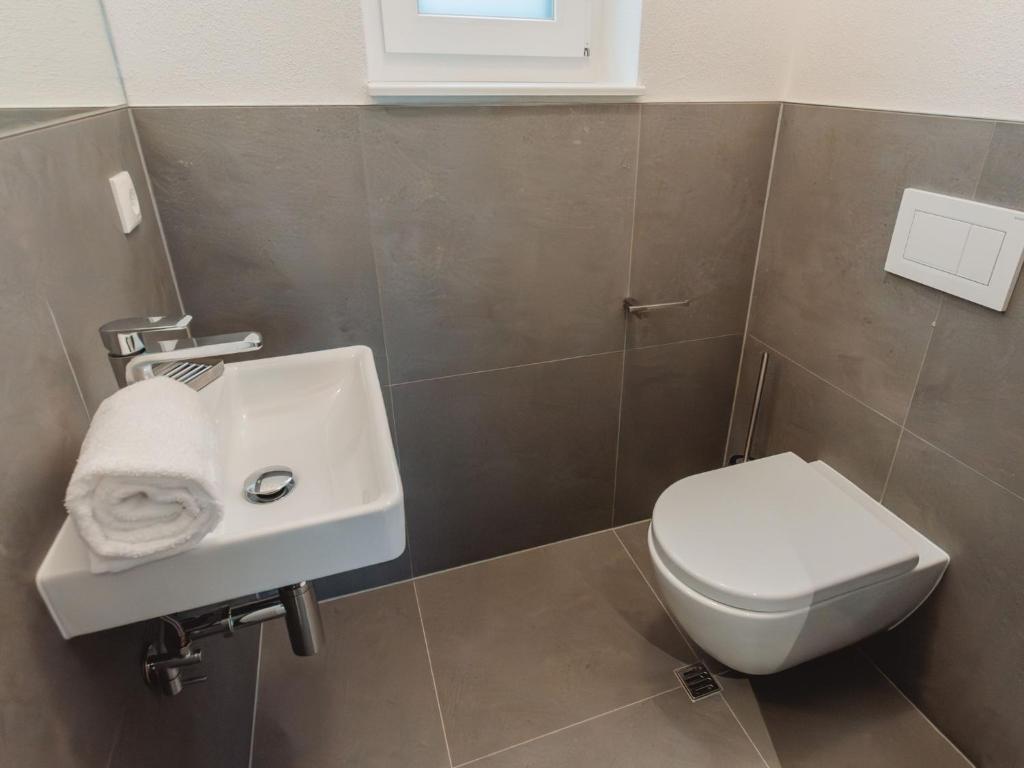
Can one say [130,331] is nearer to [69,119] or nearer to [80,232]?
[80,232]

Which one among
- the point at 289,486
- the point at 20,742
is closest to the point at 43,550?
the point at 20,742

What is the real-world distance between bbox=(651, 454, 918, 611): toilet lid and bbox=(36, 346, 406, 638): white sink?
2.21ft


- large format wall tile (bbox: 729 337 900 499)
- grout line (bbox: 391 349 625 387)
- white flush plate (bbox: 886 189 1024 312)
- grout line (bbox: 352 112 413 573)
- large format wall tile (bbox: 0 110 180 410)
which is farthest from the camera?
grout line (bbox: 391 349 625 387)

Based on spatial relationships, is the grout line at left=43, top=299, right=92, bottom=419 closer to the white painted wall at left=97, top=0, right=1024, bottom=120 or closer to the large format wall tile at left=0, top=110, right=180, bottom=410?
the large format wall tile at left=0, top=110, right=180, bottom=410

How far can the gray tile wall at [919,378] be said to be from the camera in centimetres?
109

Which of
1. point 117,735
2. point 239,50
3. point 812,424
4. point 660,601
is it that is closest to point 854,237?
point 812,424

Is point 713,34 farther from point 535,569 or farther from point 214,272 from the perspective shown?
point 535,569

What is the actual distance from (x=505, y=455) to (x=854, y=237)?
3.29 ft

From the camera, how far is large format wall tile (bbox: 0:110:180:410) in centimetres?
67

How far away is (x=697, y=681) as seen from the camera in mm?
1455

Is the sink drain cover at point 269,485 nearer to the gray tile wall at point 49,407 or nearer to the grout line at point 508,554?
the gray tile wall at point 49,407

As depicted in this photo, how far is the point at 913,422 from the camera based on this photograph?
1258mm

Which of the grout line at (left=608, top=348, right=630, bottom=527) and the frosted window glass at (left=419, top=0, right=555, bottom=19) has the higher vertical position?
the frosted window glass at (left=419, top=0, right=555, bottom=19)

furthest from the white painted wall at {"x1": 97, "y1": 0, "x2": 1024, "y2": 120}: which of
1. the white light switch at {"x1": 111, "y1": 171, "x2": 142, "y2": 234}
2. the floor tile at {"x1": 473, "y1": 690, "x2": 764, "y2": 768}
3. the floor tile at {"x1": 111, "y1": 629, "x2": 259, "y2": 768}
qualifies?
the floor tile at {"x1": 473, "y1": 690, "x2": 764, "y2": 768}
